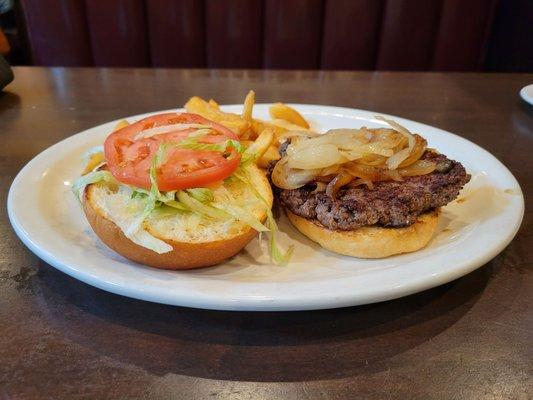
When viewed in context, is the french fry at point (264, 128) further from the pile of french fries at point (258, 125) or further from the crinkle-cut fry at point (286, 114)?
the crinkle-cut fry at point (286, 114)

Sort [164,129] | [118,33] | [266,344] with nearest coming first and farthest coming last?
[266,344] → [164,129] → [118,33]

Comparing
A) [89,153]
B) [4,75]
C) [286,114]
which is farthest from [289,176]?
[4,75]

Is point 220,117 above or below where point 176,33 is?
above

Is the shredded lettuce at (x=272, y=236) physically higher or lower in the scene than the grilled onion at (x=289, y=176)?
lower

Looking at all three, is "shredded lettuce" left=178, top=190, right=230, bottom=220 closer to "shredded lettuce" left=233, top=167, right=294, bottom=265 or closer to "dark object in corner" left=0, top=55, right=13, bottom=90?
"shredded lettuce" left=233, top=167, right=294, bottom=265

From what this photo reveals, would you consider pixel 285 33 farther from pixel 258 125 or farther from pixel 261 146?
pixel 261 146

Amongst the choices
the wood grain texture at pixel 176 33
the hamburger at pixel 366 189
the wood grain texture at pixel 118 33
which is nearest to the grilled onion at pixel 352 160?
the hamburger at pixel 366 189
